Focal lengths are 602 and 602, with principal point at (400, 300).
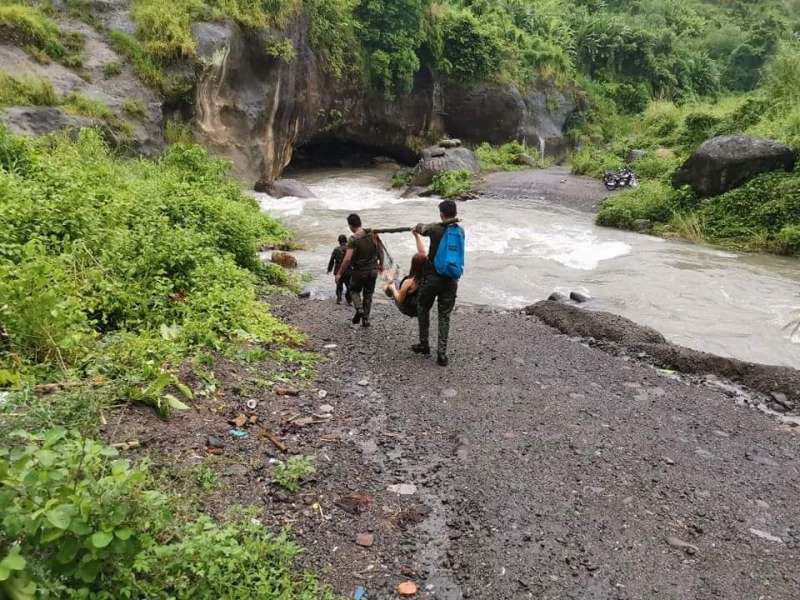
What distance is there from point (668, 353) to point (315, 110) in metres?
20.6

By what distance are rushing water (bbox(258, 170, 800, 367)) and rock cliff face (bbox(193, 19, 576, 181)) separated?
9.35ft

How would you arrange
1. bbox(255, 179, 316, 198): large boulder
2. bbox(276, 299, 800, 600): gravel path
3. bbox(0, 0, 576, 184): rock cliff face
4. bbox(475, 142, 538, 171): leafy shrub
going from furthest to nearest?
bbox(475, 142, 538, 171): leafy shrub, bbox(255, 179, 316, 198): large boulder, bbox(0, 0, 576, 184): rock cliff face, bbox(276, 299, 800, 600): gravel path

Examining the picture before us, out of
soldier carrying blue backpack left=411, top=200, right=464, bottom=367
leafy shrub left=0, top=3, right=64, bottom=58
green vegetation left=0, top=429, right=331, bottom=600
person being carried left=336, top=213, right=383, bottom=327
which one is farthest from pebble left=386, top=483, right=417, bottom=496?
leafy shrub left=0, top=3, right=64, bottom=58

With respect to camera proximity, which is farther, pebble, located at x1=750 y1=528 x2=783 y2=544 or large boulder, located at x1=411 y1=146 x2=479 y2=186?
large boulder, located at x1=411 y1=146 x2=479 y2=186

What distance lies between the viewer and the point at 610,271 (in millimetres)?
12711

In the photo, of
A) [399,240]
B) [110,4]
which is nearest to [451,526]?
[399,240]

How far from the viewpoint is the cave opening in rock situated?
1209 inches

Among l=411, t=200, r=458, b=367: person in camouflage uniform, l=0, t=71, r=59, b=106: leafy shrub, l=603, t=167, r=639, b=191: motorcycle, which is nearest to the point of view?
l=411, t=200, r=458, b=367: person in camouflage uniform

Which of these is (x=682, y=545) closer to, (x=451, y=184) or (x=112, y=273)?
(x=112, y=273)

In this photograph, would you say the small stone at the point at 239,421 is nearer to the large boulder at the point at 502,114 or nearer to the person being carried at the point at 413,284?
the person being carried at the point at 413,284

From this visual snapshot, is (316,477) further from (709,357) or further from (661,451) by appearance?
(709,357)

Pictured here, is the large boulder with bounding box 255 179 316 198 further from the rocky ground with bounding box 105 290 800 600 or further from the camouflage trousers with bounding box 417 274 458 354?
the rocky ground with bounding box 105 290 800 600

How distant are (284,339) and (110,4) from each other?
14.6 metres

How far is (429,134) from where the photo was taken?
102 ft
